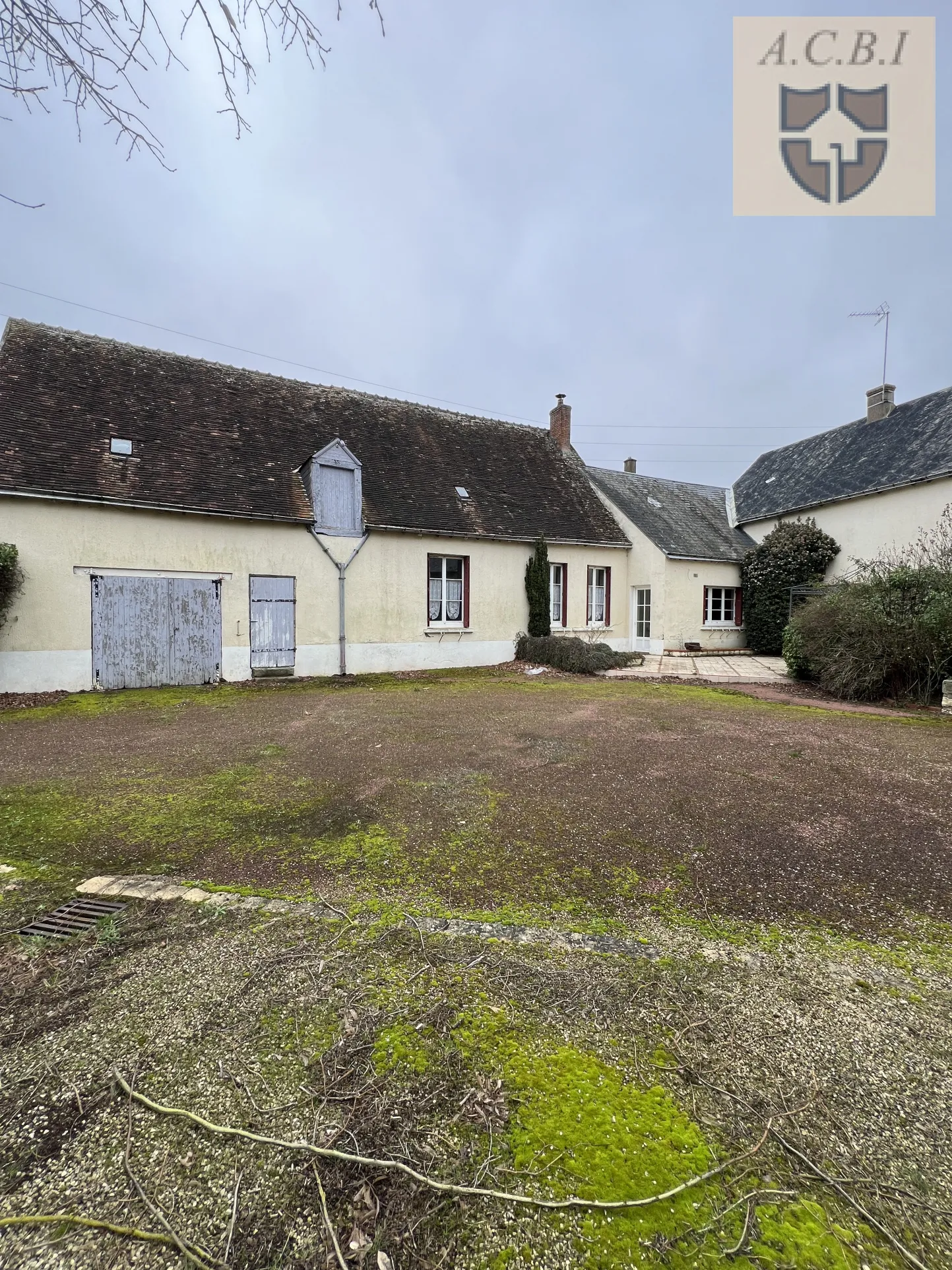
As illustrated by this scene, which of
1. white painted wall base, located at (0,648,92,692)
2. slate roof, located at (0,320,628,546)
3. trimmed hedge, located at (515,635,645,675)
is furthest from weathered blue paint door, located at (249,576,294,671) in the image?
trimmed hedge, located at (515,635,645,675)

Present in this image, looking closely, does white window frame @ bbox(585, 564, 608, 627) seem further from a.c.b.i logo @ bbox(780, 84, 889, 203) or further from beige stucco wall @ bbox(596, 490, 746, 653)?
a.c.b.i logo @ bbox(780, 84, 889, 203)

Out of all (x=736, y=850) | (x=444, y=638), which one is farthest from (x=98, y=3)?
(x=444, y=638)

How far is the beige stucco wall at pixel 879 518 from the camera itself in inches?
537

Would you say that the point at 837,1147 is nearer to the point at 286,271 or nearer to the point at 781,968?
the point at 781,968

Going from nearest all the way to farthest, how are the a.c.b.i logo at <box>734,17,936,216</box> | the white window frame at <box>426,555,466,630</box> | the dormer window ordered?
the a.c.b.i logo at <box>734,17,936,216</box>, the dormer window, the white window frame at <box>426,555,466,630</box>

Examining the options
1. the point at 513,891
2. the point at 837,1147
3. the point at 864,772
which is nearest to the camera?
the point at 837,1147

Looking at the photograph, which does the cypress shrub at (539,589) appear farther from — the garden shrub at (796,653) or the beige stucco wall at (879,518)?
the beige stucco wall at (879,518)

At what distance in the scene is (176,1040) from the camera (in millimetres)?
1822

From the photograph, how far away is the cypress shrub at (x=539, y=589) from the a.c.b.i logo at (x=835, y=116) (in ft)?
28.6

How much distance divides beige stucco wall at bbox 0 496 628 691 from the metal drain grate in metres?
8.87


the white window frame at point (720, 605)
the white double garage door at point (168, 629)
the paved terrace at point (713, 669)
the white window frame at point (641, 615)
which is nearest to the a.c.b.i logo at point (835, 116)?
the paved terrace at point (713, 669)

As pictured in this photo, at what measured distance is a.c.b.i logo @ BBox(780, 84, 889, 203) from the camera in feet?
22.4

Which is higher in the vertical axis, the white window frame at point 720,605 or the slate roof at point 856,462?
the slate roof at point 856,462

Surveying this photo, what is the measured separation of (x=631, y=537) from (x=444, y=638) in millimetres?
7161
